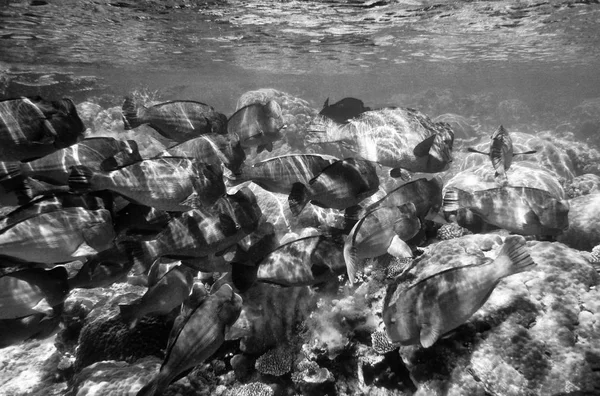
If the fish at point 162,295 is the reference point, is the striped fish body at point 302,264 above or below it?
above

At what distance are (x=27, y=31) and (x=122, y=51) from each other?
8926 mm

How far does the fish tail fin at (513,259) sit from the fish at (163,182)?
90.5 inches

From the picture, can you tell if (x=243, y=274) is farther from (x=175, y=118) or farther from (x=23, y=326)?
(x=23, y=326)

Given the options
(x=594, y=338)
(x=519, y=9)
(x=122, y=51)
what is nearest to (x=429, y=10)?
(x=519, y=9)

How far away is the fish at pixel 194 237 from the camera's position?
264cm

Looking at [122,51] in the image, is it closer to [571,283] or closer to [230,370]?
[230,370]

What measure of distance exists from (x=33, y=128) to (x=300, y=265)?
2.68m

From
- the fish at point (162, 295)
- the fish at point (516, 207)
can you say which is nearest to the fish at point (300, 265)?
the fish at point (162, 295)

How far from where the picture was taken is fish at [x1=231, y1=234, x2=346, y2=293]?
9.41 ft

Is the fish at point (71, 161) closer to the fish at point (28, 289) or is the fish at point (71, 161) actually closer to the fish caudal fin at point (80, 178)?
the fish caudal fin at point (80, 178)

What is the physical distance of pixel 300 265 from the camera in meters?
2.87

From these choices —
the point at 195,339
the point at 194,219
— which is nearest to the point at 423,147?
the point at 194,219

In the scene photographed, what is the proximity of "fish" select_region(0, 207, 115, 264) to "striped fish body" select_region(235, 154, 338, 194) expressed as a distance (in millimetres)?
1239

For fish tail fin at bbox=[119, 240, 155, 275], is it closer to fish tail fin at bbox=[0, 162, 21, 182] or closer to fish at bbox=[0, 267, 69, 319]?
fish at bbox=[0, 267, 69, 319]
